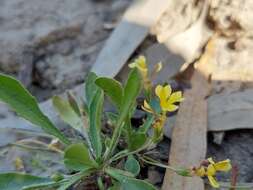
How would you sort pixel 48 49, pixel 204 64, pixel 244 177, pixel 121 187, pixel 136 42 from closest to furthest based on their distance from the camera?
pixel 121 187, pixel 244 177, pixel 204 64, pixel 136 42, pixel 48 49

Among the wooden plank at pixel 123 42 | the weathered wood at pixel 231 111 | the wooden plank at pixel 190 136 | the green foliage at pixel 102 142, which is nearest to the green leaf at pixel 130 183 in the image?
the green foliage at pixel 102 142

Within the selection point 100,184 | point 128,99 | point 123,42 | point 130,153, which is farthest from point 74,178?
point 123,42

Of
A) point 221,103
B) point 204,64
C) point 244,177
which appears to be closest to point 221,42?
point 204,64

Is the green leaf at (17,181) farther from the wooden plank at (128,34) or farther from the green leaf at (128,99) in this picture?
the wooden plank at (128,34)

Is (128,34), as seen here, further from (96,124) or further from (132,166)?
(132,166)

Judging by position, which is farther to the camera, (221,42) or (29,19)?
(29,19)

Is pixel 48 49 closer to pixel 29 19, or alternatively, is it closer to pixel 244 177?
pixel 29 19

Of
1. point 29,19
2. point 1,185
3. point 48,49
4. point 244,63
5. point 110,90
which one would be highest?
point 29,19
